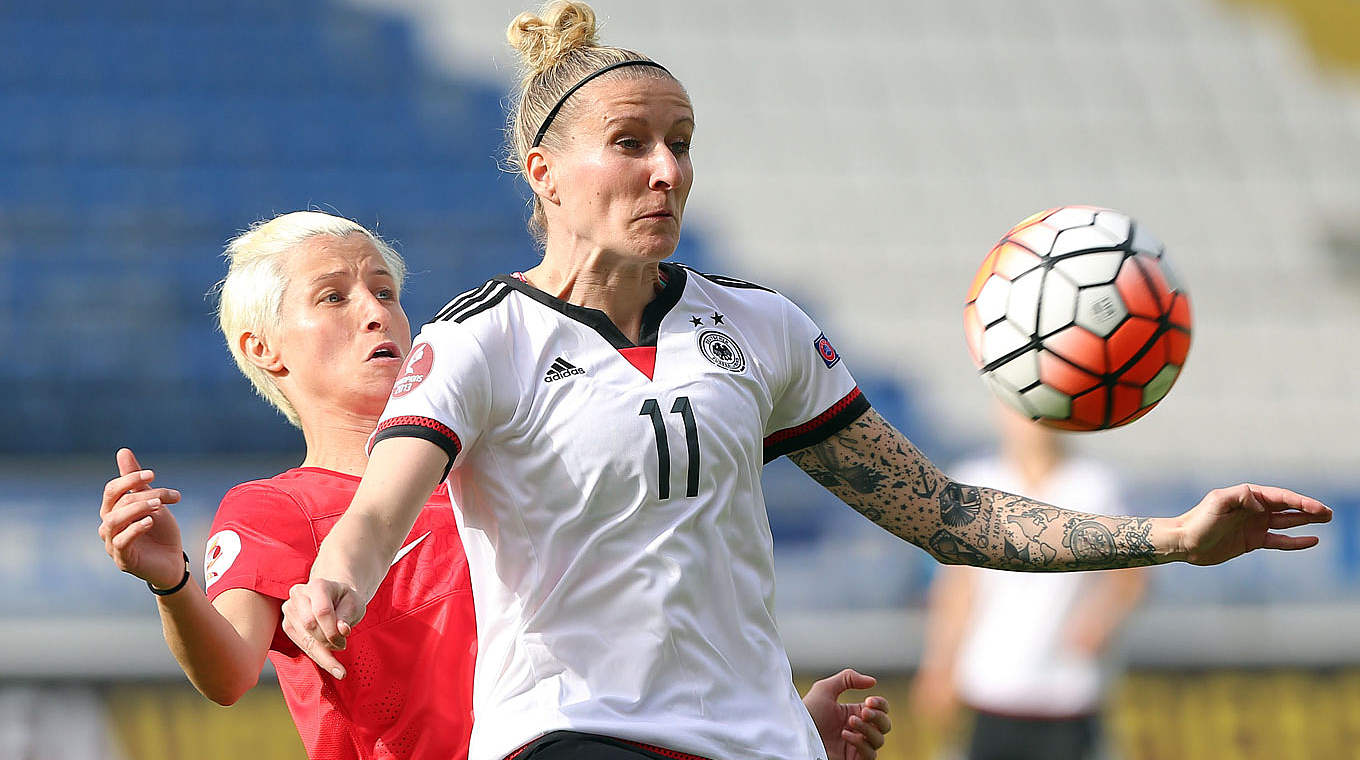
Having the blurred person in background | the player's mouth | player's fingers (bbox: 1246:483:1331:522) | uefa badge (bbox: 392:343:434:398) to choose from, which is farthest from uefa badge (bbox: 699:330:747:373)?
the blurred person in background

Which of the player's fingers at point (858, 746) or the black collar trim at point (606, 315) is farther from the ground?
the black collar trim at point (606, 315)

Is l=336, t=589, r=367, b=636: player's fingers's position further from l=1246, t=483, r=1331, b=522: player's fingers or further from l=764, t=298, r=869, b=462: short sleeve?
l=1246, t=483, r=1331, b=522: player's fingers

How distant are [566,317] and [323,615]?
0.77 metres

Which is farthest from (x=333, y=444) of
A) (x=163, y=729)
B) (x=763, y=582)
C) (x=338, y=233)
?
(x=163, y=729)

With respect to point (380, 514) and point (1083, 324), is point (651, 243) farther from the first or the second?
point (1083, 324)

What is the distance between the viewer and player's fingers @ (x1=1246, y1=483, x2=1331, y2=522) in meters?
2.55

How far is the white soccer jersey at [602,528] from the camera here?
→ 8.02 ft

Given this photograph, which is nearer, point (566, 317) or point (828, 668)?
point (566, 317)

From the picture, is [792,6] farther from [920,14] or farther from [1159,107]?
[1159,107]

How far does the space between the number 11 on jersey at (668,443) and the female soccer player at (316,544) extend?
472mm

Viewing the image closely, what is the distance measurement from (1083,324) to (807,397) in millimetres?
742

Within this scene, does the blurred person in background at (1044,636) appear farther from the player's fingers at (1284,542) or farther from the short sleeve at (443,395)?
the short sleeve at (443,395)

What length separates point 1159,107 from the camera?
1650 cm

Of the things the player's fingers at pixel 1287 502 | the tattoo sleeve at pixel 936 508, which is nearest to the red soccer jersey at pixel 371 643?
the tattoo sleeve at pixel 936 508
